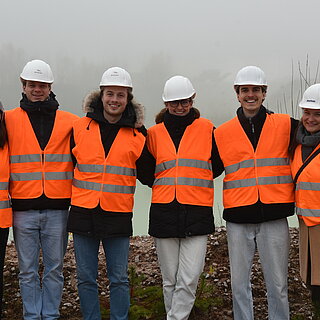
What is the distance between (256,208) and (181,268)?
101 cm

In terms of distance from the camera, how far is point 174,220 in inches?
217

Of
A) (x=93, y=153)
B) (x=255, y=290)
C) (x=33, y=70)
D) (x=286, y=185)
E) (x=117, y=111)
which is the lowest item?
(x=255, y=290)

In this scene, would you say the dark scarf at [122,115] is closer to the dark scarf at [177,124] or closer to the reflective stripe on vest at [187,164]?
the dark scarf at [177,124]

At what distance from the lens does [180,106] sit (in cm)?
565

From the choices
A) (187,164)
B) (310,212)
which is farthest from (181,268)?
(310,212)

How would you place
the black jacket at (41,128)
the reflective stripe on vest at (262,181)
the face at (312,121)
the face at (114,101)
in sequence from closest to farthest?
the face at (312,121)
the reflective stripe on vest at (262,181)
the face at (114,101)
the black jacket at (41,128)

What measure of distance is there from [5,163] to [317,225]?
332 cm

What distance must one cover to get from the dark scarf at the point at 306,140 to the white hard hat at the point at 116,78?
6.09 ft

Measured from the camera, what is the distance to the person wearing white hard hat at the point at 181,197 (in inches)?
217

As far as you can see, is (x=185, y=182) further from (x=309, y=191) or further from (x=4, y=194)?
(x=4, y=194)

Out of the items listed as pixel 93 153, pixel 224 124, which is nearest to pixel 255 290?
pixel 224 124

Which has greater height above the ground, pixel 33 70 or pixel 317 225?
pixel 33 70

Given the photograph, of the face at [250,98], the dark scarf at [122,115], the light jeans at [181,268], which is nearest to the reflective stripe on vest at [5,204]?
the dark scarf at [122,115]

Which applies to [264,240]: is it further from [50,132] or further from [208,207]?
[50,132]
